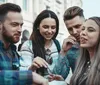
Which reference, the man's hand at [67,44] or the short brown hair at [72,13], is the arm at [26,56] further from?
the short brown hair at [72,13]

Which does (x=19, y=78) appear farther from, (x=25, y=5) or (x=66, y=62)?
(x=25, y=5)

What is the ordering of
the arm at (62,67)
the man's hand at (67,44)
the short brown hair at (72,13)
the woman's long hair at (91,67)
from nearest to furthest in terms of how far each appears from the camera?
the woman's long hair at (91,67), the arm at (62,67), the man's hand at (67,44), the short brown hair at (72,13)

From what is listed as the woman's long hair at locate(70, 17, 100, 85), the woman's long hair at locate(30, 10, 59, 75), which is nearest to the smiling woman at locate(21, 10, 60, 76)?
the woman's long hair at locate(30, 10, 59, 75)

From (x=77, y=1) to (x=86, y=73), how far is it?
34.7 metres

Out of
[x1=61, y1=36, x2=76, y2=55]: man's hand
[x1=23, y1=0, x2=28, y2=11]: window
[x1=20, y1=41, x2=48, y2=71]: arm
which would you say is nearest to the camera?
[x1=20, y1=41, x2=48, y2=71]: arm

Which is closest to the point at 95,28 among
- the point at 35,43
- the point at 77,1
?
the point at 35,43

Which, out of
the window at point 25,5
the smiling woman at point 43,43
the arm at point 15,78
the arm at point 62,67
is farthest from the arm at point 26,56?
the window at point 25,5

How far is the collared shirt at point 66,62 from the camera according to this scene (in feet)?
6.89

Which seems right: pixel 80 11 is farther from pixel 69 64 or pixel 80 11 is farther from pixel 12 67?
pixel 12 67

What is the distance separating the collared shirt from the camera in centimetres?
210

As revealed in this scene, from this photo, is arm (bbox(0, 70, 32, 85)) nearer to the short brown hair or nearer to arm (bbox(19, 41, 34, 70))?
arm (bbox(19, 41, 34, 70))

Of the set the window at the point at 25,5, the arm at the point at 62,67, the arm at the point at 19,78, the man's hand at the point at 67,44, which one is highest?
the window at the point at 25,5

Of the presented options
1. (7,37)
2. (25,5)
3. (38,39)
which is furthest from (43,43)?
(25,5)

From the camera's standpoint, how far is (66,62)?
7.04 feet
